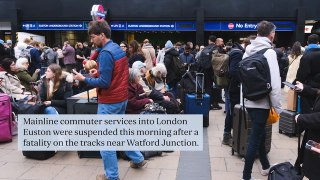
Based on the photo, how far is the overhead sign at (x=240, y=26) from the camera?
18141mm

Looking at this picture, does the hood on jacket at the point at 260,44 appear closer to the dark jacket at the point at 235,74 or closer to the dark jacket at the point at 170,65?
the dark jacket at the point at 235,74

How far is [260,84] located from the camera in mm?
3789

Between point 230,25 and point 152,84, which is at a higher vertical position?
point 230,25

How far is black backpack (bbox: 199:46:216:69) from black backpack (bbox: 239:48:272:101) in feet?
12.1

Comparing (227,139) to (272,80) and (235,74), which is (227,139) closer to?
(235,74)

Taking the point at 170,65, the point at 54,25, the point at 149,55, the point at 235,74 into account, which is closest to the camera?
the point at 235,74

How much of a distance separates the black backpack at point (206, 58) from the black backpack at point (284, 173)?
4449 mm

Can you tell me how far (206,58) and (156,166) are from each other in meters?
3.41

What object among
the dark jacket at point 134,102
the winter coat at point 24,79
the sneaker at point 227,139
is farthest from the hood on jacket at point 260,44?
the winter coat at point 24,79

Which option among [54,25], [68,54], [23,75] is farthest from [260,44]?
[54,25]

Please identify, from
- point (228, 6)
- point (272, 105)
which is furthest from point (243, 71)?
point (228, 6)

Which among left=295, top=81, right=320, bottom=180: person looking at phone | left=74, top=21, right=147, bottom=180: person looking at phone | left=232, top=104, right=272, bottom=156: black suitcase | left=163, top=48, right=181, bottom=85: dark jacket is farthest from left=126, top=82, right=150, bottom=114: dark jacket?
left=163, top=48, right=181, bottom=85: dark jacket

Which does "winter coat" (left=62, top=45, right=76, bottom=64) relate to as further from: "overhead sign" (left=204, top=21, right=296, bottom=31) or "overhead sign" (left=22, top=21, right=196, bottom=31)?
"overhead sign" (left=204, top=21, right=296, bottom=31)

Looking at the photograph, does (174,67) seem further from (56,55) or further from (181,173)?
(56,55)
